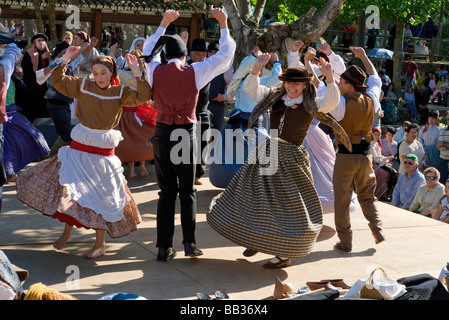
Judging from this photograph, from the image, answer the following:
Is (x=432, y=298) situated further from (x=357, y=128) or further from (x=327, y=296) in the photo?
(x=357, y=128)

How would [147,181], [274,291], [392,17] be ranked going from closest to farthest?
[274,291]
[147,181]
[392,17]

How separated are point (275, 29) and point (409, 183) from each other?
506cm

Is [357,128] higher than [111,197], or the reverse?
[357,128]

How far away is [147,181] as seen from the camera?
30.7 ft

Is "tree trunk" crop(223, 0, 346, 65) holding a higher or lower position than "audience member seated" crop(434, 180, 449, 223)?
higher

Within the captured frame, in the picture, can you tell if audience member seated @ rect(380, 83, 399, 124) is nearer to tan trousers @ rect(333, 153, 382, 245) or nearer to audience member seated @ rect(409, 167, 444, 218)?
audience member seated @ rect(409, 167, 444, 218)

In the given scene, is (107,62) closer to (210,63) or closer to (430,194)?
(210,63)

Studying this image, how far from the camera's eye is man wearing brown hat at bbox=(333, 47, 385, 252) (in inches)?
260

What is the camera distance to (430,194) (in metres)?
9.94

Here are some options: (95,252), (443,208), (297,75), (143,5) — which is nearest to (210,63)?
(297,75)

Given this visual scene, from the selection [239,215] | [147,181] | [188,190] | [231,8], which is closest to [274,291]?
[239,215]

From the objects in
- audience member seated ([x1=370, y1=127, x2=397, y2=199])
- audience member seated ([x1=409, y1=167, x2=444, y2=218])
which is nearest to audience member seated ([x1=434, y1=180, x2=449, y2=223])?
audience member seated ([x1=409, y1=167, x2=444, y2=218])

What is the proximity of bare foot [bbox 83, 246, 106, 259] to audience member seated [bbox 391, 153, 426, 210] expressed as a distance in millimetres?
5459

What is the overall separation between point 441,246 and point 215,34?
19.9m
